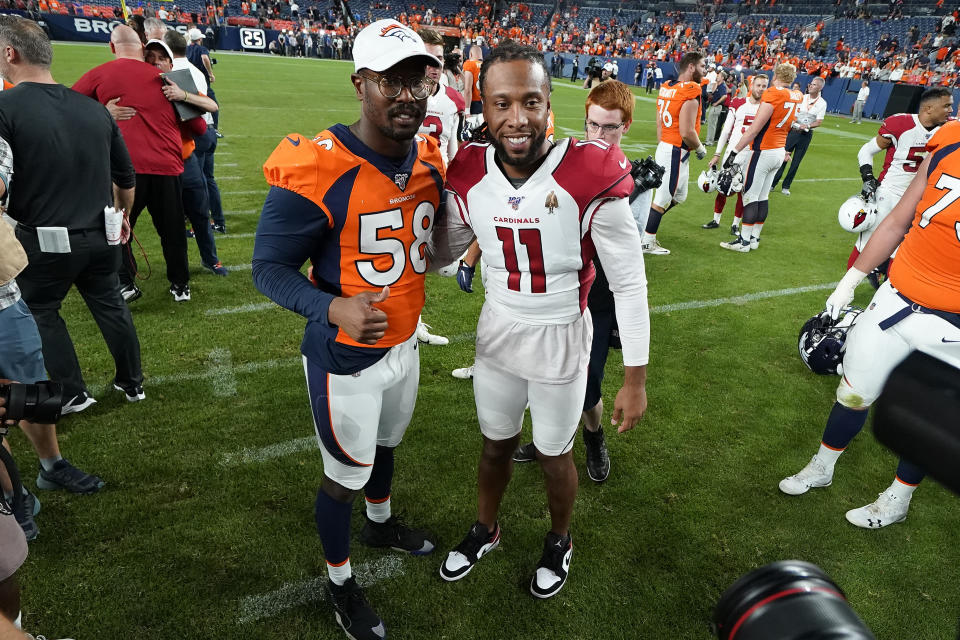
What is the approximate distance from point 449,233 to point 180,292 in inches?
141

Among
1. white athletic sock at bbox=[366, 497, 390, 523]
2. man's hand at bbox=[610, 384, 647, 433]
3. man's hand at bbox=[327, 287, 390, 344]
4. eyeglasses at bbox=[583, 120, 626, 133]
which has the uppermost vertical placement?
eyeglasses at bbox=[583, 120, 626, 133]

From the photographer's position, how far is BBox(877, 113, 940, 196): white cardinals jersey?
473 centimetres

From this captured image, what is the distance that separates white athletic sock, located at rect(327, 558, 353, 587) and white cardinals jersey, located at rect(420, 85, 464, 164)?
3.17 m

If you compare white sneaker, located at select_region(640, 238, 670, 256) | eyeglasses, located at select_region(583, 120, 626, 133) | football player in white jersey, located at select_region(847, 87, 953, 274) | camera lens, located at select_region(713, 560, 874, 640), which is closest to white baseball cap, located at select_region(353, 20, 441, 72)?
camera lens, located at select_region(713, 560, 874, 640)

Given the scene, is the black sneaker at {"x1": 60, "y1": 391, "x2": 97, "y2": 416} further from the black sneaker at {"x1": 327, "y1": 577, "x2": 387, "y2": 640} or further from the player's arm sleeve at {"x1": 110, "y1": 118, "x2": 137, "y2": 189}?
the black sneaker at {"x1": 327, "y1": 577, "x2": 387, "y2": 640}

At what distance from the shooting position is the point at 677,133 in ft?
20.1

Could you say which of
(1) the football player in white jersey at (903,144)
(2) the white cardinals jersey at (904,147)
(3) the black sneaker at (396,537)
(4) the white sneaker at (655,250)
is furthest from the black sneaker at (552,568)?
(4) the white sneaker at (655,250)

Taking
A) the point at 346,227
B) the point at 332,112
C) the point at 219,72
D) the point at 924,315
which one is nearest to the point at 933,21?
the point at 332,112

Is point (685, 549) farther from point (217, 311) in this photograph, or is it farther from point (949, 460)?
point (217, 311)

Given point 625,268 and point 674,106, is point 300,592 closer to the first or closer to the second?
point 625,268

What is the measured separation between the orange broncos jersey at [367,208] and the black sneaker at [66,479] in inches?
74.3

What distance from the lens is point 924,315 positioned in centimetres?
228

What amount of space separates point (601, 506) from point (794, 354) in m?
2.64

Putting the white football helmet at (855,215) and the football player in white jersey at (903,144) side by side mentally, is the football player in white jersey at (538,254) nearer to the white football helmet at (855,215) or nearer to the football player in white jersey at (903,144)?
the football player in white jersey at (903,144)
